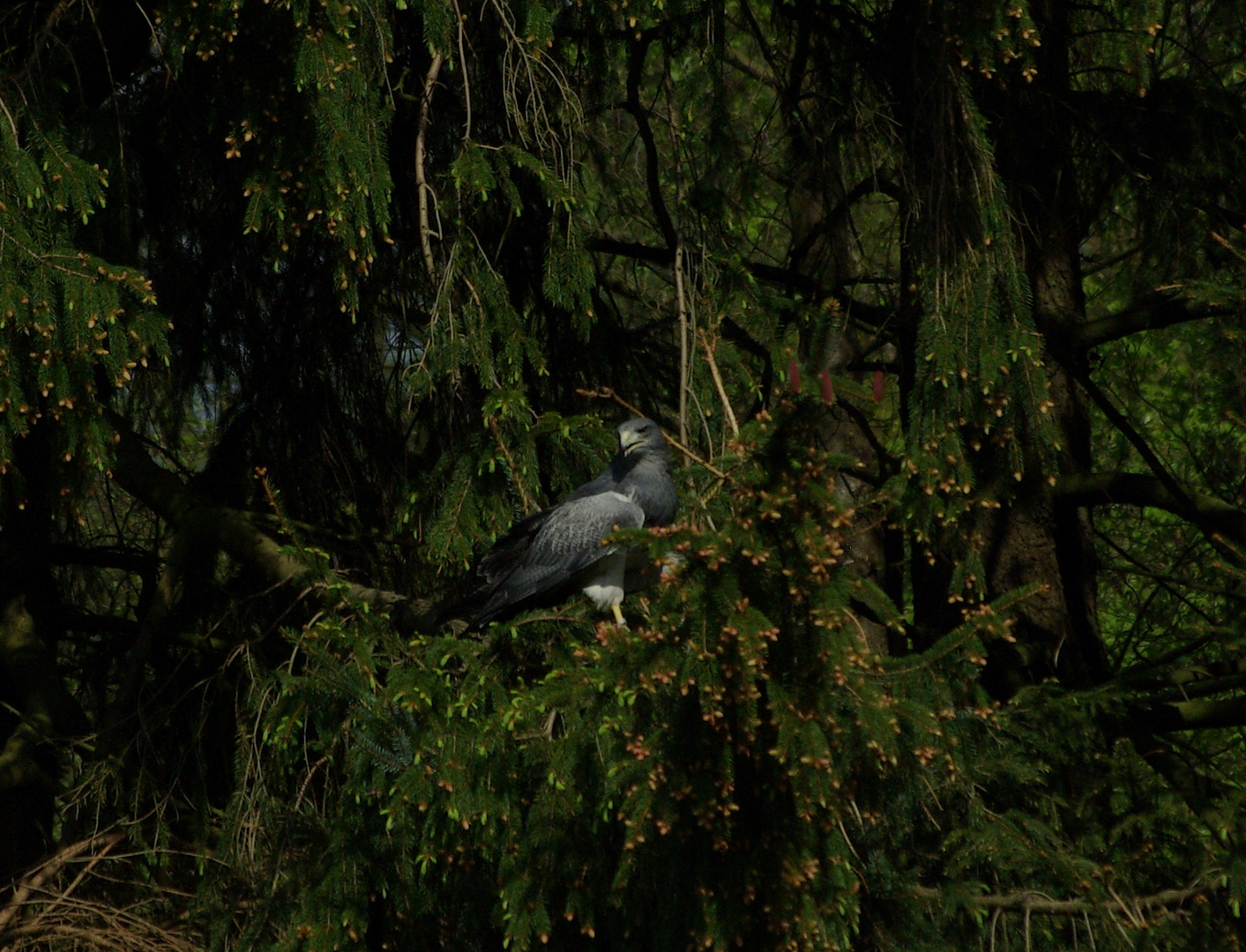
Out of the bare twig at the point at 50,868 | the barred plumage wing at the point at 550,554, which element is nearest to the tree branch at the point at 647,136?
the barred plumage wing at the point at 550,554

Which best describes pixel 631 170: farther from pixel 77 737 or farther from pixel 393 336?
pixel 77 737

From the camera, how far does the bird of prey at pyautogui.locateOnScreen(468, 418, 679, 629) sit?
4535mm

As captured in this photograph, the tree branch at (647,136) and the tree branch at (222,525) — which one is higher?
the tree branch at (647,136)

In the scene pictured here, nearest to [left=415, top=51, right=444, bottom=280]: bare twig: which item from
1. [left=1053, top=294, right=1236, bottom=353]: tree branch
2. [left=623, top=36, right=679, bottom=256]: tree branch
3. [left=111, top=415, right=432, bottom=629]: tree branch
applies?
[left=623, top=36, right=679, bottom=256]: tree branch

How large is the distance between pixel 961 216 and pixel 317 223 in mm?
2036

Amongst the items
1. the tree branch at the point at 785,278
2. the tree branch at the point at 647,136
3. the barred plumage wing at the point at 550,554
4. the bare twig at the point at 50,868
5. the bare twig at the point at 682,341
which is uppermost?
the tree branch at the point at 647,136

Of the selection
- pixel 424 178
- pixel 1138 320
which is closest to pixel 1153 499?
pixel 1138 320

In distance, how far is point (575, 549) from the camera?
4539mm

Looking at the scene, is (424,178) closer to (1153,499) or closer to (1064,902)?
Answer: (1153,499)

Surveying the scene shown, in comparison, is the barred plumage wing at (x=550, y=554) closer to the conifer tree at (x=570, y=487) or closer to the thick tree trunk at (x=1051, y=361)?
the conifer tree at (x=570, y=487)

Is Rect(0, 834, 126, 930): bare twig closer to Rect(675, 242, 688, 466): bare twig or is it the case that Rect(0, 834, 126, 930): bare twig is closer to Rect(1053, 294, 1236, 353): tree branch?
Rect(675, 242, 688, 466): bare twig

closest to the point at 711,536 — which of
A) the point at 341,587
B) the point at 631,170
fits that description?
the point at 341,587

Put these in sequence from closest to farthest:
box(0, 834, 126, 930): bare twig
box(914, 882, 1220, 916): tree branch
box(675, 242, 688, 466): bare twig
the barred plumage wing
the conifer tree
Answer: the conifer tree
box(914, 882, 1220, 916): tree branch
box(675, 242, 688, 466): bare twig
the barred plumage wing
box(0, 834, 126, 930): bare twig

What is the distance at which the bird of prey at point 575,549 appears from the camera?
4535 mm
